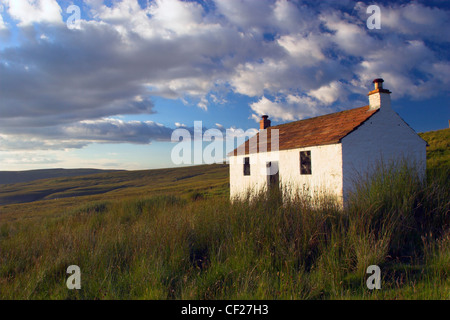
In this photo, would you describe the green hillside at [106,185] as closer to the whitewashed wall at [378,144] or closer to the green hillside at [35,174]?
the green hillside at [35,174]

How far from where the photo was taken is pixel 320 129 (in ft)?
48.4

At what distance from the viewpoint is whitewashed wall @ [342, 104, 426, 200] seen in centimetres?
1187

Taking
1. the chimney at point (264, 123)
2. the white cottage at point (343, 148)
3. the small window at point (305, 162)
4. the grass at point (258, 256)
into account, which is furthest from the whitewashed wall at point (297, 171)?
the chimney at point (264, 123)

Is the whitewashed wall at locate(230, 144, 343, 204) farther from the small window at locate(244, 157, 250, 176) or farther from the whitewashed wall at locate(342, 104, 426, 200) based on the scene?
the whitewashed wall at locate(342, 104, 426, 200)

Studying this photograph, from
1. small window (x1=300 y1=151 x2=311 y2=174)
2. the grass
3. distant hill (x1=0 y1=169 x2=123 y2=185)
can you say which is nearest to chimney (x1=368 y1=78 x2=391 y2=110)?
small window (x1=300 y1=151 x2=311 y2=174)

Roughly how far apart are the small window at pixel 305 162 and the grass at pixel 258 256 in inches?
223

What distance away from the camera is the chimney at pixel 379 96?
503 inches

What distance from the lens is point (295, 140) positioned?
15102 millimetres

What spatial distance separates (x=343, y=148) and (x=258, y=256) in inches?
328

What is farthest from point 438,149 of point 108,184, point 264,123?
point 108,184

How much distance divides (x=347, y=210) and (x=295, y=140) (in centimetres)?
811

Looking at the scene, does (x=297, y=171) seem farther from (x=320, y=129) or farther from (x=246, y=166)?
(x=246, y=166)
